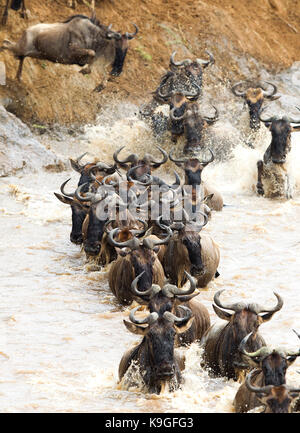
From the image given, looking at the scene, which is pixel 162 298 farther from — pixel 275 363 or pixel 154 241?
pixel 154 241

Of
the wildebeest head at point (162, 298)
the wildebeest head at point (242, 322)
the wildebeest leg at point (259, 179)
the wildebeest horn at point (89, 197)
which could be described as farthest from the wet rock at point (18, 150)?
the wildebeest head at point (242, 322)

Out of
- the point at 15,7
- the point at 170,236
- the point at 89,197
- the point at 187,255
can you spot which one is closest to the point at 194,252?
the point at 187,255

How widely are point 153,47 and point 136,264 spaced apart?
41.8ft

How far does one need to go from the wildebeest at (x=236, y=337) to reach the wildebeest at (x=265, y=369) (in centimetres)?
72

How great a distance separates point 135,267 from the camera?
33.6ft

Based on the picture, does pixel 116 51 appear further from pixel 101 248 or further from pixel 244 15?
pixel 101 248

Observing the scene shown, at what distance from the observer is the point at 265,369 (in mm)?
6984

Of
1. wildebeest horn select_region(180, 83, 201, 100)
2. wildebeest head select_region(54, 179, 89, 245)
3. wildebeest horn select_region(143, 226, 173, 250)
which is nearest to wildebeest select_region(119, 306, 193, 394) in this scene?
wildebeest horn select_region(143, 226, 173, 250)

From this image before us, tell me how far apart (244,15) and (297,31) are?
161cm

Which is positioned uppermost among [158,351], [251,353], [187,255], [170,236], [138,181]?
[251,353]

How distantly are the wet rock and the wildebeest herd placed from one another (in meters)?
1.45

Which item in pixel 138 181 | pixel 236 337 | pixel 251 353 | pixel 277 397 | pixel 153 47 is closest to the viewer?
pixel 277 397

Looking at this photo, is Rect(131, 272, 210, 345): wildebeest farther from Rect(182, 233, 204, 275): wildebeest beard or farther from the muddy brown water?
Rect(182, 233, 204, 275): wildebeest beard
